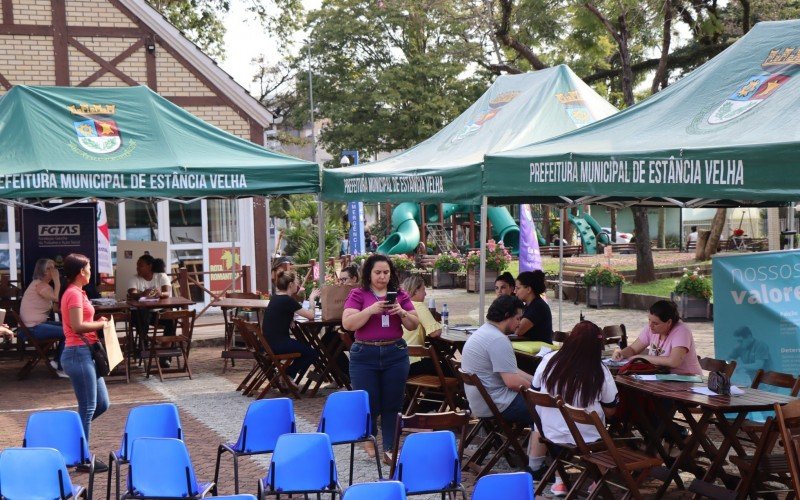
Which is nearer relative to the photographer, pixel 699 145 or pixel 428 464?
pixel 428 464

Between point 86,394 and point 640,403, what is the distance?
4.21m

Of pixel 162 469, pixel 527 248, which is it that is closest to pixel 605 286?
pixel 527 248

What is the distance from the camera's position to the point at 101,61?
19.0 metres

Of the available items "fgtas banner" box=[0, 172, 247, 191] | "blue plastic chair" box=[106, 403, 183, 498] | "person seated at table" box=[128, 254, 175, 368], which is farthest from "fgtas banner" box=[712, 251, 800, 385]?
"person seated at table" box=[128, 254, 175, 368]

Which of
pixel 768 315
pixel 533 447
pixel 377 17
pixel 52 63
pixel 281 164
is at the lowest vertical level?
pixel 533 447

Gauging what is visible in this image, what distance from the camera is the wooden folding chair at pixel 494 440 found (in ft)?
24.7

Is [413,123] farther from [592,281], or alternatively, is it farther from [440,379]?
[440,379]

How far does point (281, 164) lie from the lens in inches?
490

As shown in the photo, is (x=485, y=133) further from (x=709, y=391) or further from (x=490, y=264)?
(x=490, y=264)

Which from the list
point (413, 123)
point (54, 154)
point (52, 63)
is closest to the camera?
point (54, 154)

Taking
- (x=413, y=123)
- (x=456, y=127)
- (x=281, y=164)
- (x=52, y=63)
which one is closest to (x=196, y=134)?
(x=281, y=164)

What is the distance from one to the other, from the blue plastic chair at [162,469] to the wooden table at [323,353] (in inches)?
214

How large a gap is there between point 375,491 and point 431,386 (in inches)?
174

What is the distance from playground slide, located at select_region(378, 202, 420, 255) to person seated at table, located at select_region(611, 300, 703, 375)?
1007 inches
